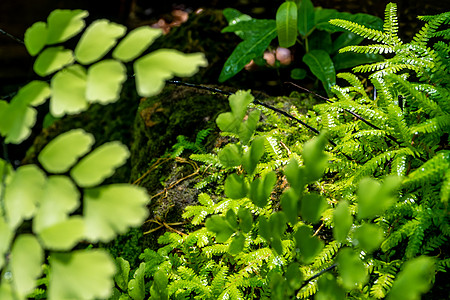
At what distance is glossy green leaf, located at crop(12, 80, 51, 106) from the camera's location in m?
0.70

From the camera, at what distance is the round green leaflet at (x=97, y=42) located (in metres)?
0.70

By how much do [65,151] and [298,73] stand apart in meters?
2.18

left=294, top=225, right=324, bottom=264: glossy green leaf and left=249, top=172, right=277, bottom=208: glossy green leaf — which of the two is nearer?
left=294, top=225, right=324, bottom=264: glossy green leaf

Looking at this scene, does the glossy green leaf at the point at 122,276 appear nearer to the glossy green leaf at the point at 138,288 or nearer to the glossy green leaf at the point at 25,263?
the glossy green leaf at the point at 138,288

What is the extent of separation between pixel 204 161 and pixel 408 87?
3.20ft

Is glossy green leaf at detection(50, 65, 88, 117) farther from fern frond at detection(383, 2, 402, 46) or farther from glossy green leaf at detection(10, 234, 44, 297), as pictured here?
fern frond at detection(383, 2, 402, 46)

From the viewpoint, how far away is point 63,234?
0.60m

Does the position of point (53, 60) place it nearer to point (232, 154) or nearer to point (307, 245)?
point (232, 154)

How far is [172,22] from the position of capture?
15.7ft

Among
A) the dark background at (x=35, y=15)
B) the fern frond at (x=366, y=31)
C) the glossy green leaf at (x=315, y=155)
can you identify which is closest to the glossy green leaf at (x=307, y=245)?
the glossy green leaf at (x=315, y=155)

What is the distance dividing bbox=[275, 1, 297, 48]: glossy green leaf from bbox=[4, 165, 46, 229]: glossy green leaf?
79.2 inches

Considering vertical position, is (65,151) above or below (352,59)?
above

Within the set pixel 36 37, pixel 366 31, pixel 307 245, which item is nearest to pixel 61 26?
pixel 36 37

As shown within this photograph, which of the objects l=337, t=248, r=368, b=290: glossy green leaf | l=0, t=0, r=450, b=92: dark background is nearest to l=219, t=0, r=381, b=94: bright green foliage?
l=337, t=248, r=368, b=290: glossy green leaf
